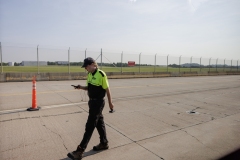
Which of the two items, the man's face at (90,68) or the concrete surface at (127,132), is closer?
the man's face at (90,68)

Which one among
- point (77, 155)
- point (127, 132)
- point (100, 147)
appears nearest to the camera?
point (77, 155)

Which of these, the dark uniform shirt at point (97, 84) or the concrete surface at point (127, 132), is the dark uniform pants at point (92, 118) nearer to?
the dark uniform shirt at point (97, 84)

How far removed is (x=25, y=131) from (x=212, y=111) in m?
6.33

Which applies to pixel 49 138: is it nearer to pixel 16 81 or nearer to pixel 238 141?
pixel 238 141

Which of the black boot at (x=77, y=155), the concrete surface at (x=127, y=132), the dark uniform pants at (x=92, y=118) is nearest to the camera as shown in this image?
the black boot at (x=77, y=155)

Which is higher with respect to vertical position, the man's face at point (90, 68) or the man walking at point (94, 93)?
the man's face at point (90, 68)

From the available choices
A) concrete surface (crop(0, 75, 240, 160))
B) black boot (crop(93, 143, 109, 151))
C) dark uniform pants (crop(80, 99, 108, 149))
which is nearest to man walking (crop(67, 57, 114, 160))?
dark uniform pants (crop(80, 99, 108, 149))

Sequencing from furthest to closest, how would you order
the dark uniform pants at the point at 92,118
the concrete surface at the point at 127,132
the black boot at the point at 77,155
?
the concrete surface at the point at 127,132 → the dark uniform pants at the point at 92,118 → the black boot at the point at 77,155

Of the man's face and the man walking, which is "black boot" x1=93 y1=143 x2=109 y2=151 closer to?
the man walking

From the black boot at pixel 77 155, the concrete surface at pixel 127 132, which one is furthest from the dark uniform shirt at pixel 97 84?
the concrete surface at pixel 127 132

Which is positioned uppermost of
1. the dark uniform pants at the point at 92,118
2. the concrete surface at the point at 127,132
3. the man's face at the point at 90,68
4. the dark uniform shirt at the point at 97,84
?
the man's face at the point at 90,68

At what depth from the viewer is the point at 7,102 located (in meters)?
7.01

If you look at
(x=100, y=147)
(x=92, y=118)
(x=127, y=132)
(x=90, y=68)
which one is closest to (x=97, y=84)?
(x=90, y=68)

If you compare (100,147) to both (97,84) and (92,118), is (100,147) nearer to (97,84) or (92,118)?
(92,118)
